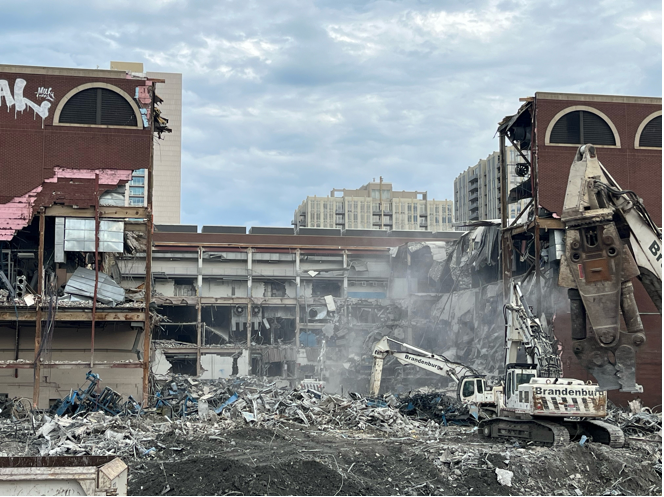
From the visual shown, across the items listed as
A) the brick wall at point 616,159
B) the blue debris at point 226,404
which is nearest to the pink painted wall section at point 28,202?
the blue debris at point 226,404

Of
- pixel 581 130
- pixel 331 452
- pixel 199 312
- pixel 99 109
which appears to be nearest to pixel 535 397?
pixel 331 452

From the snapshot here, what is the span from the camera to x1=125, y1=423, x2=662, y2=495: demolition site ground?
57.6 feet

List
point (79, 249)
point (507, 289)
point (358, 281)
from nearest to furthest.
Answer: point (79, 249) → point (507, 289) → point (358, 281)

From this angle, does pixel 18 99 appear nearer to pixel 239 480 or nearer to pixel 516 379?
pixel 239 480

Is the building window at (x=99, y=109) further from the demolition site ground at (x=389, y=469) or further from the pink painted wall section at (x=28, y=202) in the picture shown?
the demolition site ground at (x=389, y=469)

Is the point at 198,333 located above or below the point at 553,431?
above

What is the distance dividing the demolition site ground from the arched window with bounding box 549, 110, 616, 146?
18091 millimetres

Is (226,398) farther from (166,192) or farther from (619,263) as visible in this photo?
(166,192)

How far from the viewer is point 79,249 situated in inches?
1265

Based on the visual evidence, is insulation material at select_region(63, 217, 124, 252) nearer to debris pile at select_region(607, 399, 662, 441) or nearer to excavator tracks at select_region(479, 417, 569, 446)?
excavator tracks at select_region(479, 417, 569, 446)

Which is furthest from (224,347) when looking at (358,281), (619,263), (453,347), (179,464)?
(619,263)

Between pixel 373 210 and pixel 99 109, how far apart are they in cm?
10881

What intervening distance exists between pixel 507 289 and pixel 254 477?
24.0m

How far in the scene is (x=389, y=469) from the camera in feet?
64.2
